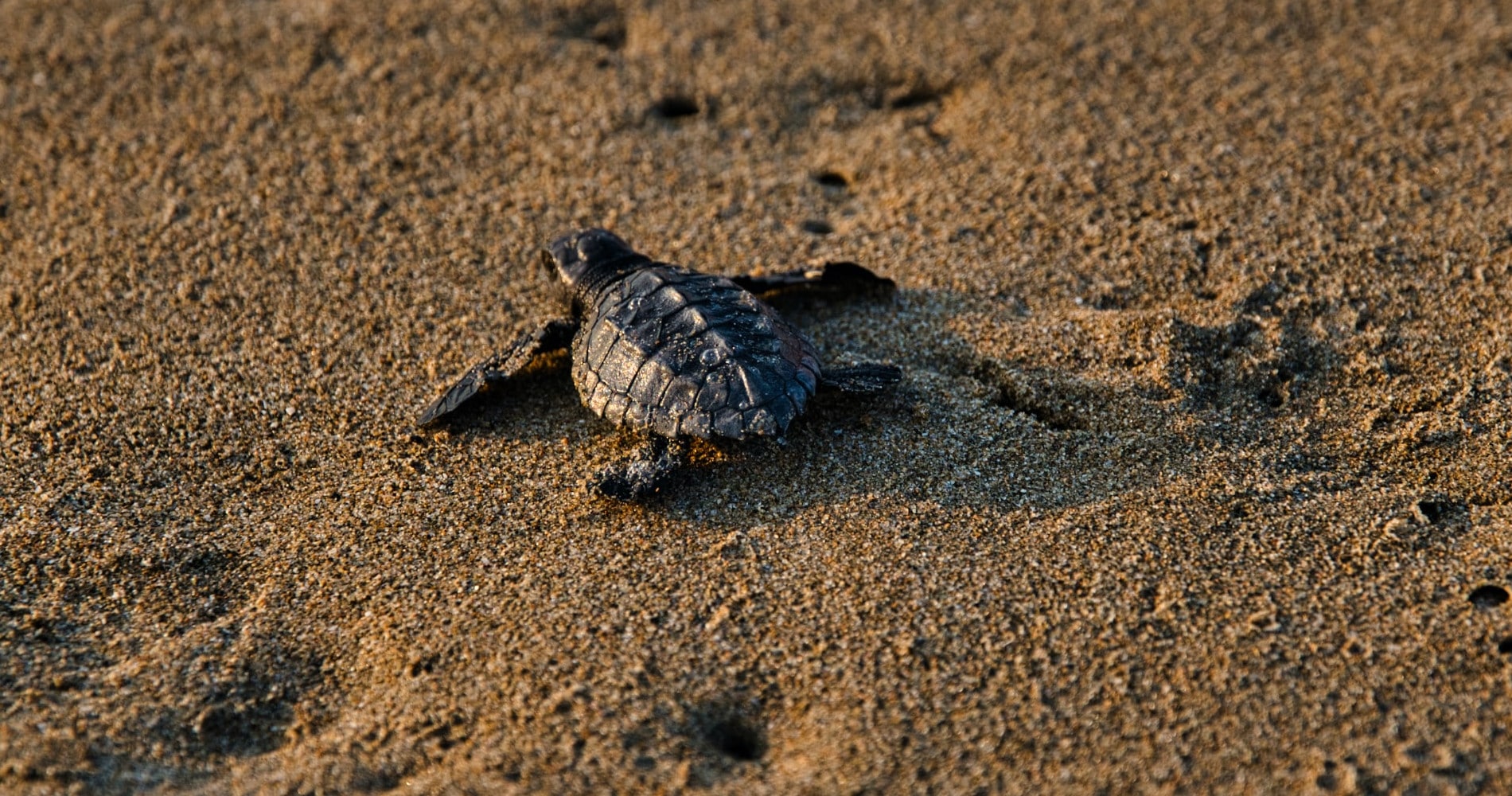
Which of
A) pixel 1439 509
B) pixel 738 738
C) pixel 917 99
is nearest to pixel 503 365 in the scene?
pixel 738 738

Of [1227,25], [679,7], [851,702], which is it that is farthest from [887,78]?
[851,702]

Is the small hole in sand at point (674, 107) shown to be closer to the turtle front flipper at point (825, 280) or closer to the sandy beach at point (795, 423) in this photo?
the sandy beach at point (795, 423)

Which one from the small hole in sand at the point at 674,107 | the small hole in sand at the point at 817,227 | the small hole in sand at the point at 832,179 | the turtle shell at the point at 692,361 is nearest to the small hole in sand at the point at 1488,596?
the turtle shell at the point at 692,361

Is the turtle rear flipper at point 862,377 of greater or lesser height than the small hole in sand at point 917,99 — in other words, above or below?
below

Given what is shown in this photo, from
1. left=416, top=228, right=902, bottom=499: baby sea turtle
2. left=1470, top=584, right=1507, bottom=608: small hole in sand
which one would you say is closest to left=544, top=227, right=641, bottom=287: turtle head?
left=416, top=228, right=902, bottom=499: baby sea turtle

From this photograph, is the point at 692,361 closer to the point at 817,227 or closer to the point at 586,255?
the point at 586,255

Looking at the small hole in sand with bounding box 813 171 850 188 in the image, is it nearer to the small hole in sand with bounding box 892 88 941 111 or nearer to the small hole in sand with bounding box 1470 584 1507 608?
the small hole in sand with bounding box 892 88 941 111
